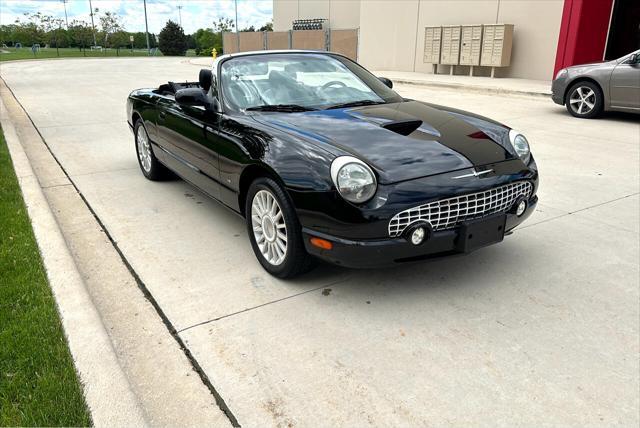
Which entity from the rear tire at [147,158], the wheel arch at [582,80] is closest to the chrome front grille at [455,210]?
the rear tire at [147,158]

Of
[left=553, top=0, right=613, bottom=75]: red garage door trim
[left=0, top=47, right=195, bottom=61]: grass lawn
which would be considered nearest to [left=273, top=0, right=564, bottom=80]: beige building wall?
[left=553, top=0, right=613, bottom=75]: red garage door trim

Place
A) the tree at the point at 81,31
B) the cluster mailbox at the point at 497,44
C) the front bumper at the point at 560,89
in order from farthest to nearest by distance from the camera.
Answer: the tree at the point at 81,31 < the cluster mailbox at the point at 497,44 < the front bumper at the point at 560,89

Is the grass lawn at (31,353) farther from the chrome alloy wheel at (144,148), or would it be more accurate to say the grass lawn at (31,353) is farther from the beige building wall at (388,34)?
the beige building wall at (388,34)

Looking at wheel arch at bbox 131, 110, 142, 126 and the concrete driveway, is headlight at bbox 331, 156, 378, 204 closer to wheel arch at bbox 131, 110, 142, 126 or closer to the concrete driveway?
the concrete driveway

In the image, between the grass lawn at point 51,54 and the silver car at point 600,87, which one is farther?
the grass lawn at point 51,54

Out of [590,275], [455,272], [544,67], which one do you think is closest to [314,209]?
[455,272]

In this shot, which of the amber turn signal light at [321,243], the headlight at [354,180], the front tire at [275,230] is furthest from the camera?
the front tire at [275,230]

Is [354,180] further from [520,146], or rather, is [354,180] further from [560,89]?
[560,89]

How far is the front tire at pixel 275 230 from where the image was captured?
126 inches

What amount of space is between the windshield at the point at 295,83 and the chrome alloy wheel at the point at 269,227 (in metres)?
0.83

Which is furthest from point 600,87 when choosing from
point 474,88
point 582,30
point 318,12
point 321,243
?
point 318,12

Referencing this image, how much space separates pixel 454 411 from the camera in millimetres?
2320

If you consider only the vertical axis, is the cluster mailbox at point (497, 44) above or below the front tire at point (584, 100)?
above

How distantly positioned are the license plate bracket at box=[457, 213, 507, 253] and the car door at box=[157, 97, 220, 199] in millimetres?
1894
